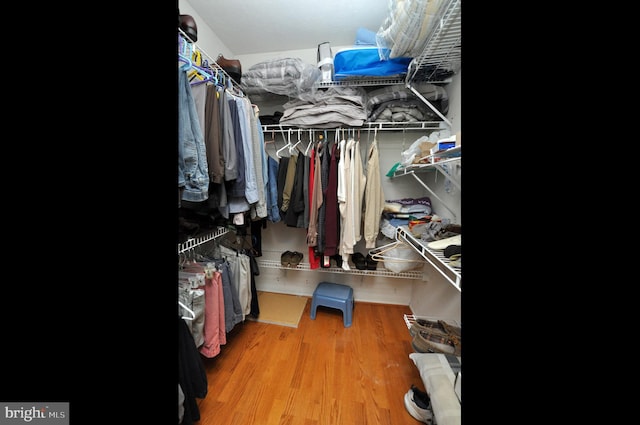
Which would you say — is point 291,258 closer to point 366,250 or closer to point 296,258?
point 296,258

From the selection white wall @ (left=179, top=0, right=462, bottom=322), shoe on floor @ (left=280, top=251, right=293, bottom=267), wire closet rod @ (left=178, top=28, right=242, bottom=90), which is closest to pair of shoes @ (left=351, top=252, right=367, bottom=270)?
white wall @ (left=179, top=0, right=462, bottom=322)

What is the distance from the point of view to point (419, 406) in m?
0.92

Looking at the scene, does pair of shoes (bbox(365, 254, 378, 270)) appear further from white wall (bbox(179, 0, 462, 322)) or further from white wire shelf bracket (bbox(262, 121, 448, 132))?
white wire shelf bracket (bbox(262, 121, 448, 132))

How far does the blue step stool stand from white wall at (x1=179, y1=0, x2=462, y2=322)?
0.61ft

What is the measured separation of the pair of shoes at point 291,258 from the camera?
1.75 m

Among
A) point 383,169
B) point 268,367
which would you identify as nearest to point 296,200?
point 383,169

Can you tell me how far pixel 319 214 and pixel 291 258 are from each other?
565mm

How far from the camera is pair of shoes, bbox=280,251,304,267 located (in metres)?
1.75

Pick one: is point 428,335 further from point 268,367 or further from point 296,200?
point 296,200

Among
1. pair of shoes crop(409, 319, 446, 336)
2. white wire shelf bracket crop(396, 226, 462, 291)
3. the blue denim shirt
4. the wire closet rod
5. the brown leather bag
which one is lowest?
pair of shoes crop(409, 319, 446, 336)
